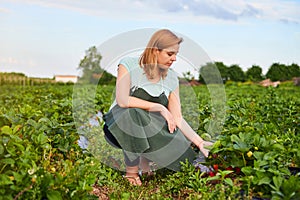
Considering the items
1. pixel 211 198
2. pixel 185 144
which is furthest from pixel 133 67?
pixel 211 198

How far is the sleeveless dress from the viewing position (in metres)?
3.67

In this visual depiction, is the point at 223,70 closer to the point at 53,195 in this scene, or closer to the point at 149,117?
the point at 149,117

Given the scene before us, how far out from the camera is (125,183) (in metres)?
3.78

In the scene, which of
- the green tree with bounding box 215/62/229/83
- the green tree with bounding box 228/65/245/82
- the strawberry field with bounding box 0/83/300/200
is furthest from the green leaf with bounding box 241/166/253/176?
the green tree with bounding box 228/65/245/82

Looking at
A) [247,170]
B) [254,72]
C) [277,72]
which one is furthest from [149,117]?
[277,72]

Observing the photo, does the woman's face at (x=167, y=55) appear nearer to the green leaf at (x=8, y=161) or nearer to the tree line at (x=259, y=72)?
the green leaf at (x=8, y=161)

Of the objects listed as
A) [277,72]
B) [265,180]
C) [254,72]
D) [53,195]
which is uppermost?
[265,180]

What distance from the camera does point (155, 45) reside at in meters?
3.69

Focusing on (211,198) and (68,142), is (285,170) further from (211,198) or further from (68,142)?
(68,142)

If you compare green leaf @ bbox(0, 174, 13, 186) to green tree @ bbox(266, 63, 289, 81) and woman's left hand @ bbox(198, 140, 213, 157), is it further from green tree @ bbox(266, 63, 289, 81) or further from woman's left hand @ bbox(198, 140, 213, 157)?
green tree @ bbox(266, 63, 289, 81)

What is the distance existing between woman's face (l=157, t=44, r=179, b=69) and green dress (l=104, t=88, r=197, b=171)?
0.92 feet

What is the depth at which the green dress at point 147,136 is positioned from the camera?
12.0 ft

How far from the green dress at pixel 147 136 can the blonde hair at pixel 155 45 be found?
0.20m

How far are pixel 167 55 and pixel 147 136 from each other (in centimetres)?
63
